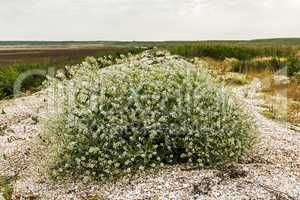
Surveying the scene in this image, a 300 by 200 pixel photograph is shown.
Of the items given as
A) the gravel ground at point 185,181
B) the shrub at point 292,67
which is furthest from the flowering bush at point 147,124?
the shrub at point 292,67

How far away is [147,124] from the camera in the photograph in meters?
7.54

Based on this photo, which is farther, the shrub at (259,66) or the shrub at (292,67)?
the shrub at (259,66)

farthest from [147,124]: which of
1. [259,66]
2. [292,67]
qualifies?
[259,66]

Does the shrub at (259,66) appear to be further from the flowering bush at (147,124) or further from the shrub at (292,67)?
the flowering bush at (147,124)

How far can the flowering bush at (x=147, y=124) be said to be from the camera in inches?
293

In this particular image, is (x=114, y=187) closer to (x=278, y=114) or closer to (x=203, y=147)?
(x=203, y=147)

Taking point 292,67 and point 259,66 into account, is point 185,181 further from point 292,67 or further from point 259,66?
point 259,66

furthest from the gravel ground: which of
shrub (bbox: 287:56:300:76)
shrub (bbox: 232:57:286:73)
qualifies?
shrub (bbox: 232:57:286:73)

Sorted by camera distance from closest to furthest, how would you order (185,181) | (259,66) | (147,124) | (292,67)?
(185,181) < (147,124) < (292,67) < (259,66)

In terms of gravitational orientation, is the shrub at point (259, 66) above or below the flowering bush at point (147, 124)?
below

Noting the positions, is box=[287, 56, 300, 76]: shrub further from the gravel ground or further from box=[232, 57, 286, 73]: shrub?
the gravel ground

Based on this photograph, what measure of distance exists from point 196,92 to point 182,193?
1678 mm

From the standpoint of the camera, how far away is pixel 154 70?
26.7 feet

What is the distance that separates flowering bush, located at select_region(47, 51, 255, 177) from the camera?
24.4 feet
